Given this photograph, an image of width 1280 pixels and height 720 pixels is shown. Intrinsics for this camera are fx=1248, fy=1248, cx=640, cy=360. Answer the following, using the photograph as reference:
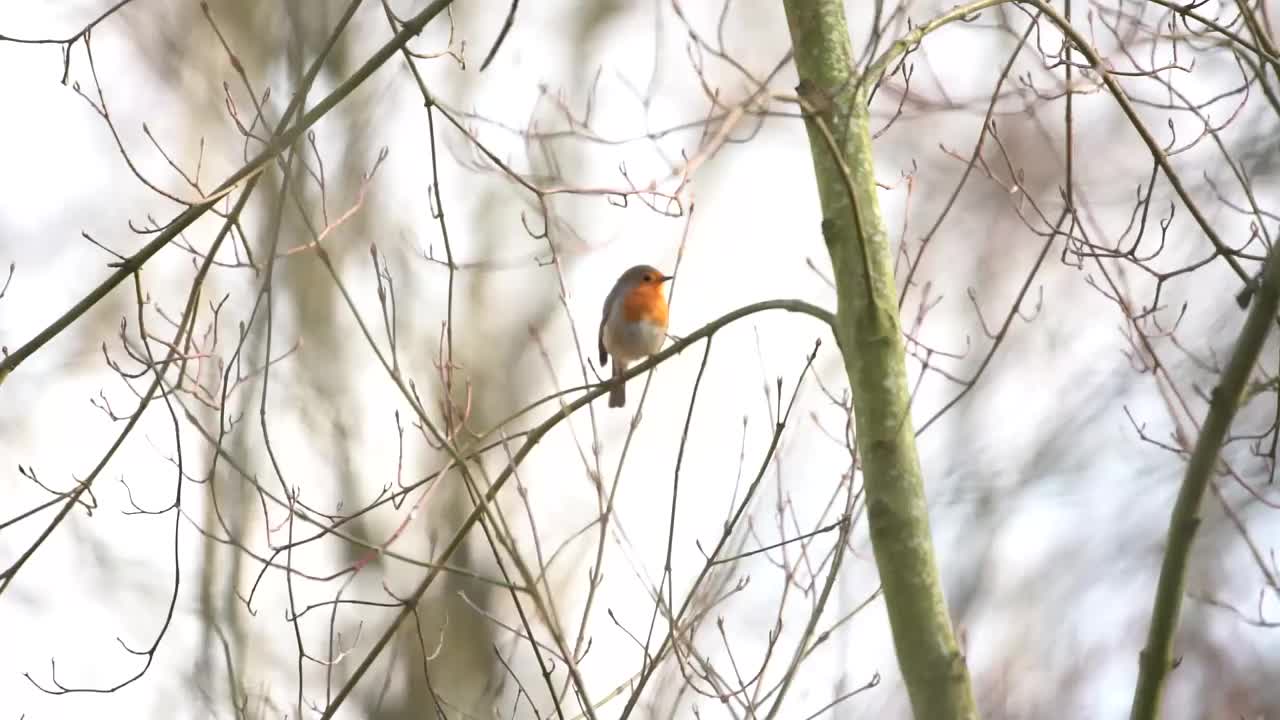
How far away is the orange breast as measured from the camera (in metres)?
3.92

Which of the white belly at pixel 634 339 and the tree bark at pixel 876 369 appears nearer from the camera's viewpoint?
the tree bark at pixel 876 369

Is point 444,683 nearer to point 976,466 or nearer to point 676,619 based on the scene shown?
point 976,466

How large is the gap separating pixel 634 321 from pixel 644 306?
6 cm

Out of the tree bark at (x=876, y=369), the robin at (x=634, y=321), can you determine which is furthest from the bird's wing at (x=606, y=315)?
the tree bark at (x=876, y=369)

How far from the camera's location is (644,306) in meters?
3.93

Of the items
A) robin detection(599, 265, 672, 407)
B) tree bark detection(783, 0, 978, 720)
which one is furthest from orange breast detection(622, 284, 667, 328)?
tree bark detection(783, 0, 978, 720)

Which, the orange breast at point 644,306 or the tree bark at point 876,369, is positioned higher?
the orange breast at point 644,306

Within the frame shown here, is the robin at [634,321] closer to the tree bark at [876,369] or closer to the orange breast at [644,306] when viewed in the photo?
the orange breast at [644,306]

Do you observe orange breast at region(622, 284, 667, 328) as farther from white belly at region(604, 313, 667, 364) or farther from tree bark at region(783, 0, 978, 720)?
tree bark at region(783, 0, 978, 720)

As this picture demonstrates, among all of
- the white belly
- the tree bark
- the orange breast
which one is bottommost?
the tree bark

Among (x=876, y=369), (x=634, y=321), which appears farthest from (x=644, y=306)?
(x=876, y=369)

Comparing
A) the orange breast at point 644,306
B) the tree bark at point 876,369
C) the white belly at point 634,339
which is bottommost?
the tree bark at point 876,369

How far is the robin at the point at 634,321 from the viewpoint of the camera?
3.91m

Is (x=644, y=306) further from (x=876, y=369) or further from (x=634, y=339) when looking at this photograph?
(x=876, y=369)
